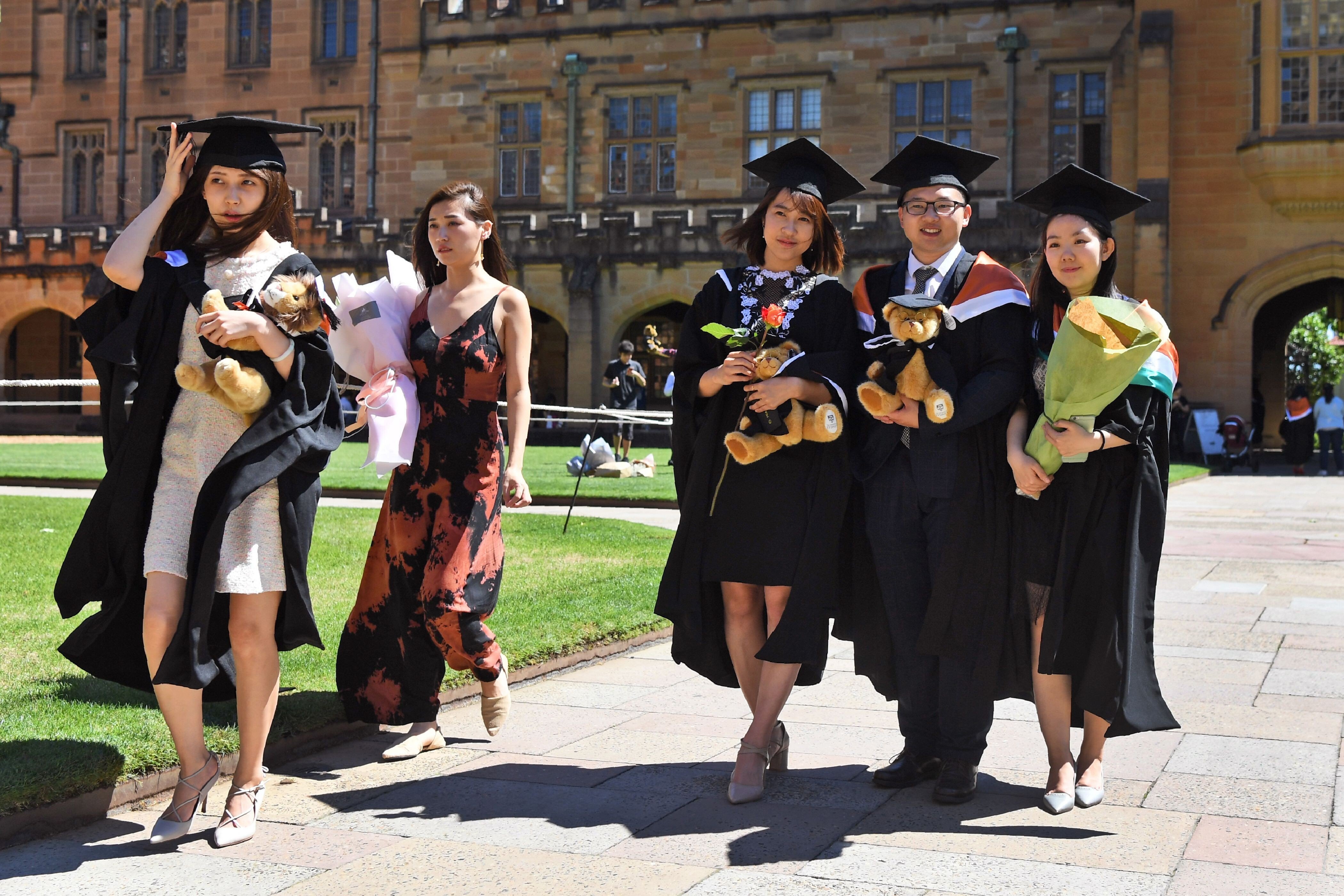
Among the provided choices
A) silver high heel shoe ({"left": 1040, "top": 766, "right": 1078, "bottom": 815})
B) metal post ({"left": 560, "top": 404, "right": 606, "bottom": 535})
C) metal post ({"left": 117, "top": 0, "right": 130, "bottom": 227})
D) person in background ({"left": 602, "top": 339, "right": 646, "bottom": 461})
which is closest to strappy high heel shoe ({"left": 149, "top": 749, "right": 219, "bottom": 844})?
silver high heel shoe ({"left": 1040, "top": 766, "right": 1078, "bottom": 815})

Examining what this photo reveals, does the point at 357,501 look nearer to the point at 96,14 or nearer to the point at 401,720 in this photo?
the point at 401,720

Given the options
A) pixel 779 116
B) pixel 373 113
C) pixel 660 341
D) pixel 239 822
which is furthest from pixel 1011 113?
pixel 239 822

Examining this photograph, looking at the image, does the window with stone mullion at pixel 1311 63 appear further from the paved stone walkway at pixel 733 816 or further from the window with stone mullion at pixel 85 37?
the window with stone mullion at pixel 85 37

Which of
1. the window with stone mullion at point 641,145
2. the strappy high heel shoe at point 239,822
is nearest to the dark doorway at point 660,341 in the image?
the window with stone mullion at point 641,145

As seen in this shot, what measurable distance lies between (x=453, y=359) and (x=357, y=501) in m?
9.53

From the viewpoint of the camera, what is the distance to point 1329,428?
21.6m

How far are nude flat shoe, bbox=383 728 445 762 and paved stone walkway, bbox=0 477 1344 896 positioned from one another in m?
0.04

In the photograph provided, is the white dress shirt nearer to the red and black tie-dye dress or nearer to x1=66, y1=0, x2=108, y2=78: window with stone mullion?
the red and black tie-dye dress

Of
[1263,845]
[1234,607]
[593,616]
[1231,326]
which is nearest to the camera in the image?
[1263,845]

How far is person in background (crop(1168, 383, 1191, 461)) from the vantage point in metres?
23.9

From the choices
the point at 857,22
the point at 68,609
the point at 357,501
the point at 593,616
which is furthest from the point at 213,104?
the point at 68,609

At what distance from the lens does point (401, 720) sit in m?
4.77

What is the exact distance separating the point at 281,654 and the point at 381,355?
197 centimetres

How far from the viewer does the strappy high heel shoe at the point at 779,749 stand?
4.41m
